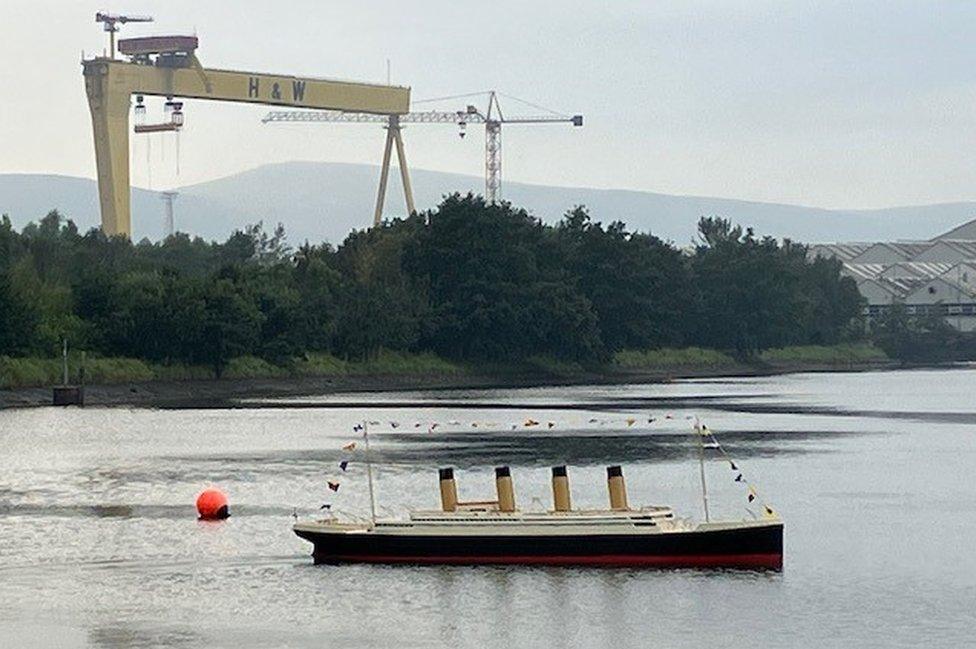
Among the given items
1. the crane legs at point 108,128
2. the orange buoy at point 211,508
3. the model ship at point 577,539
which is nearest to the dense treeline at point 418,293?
the crane legs at point 108,128

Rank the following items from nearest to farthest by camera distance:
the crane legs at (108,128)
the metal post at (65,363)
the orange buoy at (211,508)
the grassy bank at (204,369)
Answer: the orange buoy at (211,508), the metal post at (65,363), the grassy bank at (204,369), the crane legs at (108,128)

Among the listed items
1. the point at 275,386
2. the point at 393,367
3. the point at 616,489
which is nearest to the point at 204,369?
the point at 275,386

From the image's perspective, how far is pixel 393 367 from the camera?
138125 mm

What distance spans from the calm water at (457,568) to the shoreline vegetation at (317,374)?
15.9 m

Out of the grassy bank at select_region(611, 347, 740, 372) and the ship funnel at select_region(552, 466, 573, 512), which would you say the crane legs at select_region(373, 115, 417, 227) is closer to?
the grassy bank at select_region(611, 347, 740, 372)

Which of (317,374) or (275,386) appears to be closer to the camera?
(275,386)

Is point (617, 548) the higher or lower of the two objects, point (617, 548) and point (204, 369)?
the lower

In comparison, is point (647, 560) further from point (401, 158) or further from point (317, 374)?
point (401, 158)

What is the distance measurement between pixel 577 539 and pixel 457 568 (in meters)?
2.31

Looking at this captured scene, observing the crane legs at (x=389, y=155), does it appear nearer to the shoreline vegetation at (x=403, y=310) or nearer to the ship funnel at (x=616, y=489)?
the shoreline vegetation at (x=403, y=310)

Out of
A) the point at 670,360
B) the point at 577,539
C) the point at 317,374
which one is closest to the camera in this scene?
the point at 577,539

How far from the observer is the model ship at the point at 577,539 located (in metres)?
39.2

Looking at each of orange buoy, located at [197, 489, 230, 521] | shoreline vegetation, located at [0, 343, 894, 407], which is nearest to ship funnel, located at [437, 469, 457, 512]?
orange buoy, located at [197, 489, 230, 521]

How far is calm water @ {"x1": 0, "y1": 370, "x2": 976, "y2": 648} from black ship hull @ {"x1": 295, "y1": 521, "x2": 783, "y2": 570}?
14.5 inches
